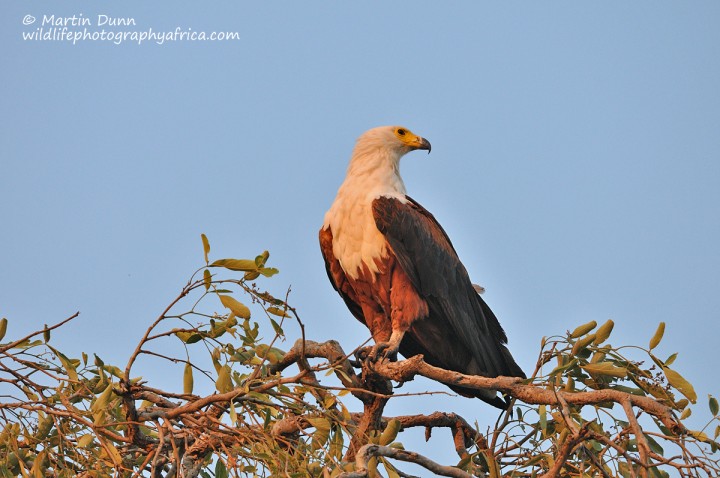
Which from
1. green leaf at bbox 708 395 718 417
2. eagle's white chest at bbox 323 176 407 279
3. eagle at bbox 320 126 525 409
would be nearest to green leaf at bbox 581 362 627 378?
green leaf at bbox 708 395 718 417

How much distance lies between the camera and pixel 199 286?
11.4 feet

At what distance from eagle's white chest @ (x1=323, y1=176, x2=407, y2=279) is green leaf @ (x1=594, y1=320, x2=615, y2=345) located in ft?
7.32

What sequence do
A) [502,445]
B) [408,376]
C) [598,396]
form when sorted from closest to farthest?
1. [598,396]
2. [502,445]
3. [408,376]

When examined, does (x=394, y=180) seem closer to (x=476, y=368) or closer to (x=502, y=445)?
(x=476, y=368)

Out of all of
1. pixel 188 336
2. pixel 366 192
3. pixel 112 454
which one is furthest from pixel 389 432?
pixel 366 192

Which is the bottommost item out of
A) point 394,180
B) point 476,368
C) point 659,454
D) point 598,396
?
point 659,454

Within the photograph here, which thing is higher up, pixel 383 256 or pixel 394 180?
pixel 394 180

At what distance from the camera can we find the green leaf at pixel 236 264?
3449 mm

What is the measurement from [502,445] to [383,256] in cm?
174

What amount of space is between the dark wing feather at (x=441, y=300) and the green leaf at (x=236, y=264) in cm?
227

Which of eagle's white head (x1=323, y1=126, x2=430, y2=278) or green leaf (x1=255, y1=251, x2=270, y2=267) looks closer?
green leaf (x1=255, y1=251, x2=270, y2=267)

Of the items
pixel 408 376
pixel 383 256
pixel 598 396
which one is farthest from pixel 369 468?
pixel 383 256

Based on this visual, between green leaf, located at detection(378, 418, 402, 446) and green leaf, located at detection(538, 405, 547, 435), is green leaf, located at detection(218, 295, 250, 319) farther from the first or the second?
green leaf, located at detection(538, 405, 547, 435)

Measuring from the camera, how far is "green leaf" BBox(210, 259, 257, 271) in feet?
11.3
